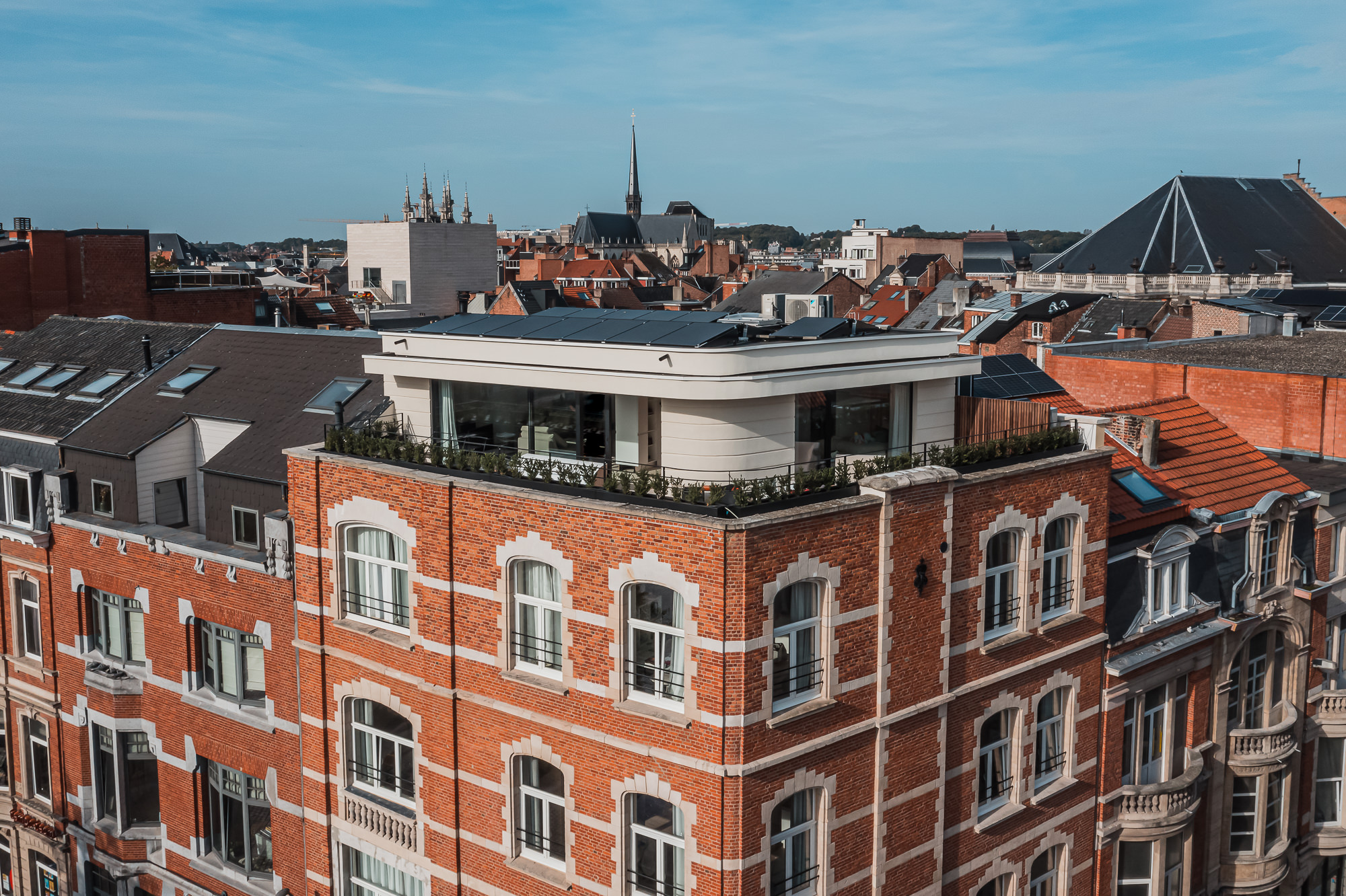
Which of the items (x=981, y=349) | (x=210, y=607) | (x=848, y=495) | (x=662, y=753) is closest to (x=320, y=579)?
(x=210, y=607)

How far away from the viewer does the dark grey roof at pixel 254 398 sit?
78.6ft

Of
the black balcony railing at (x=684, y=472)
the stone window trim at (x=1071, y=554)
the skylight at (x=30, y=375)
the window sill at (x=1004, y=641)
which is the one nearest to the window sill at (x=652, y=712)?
the black balcony railing at (x=684, y=472)

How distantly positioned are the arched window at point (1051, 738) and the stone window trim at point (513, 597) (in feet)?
28.9

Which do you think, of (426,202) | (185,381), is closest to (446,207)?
(426,202)

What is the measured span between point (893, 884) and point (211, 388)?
18.7 meters

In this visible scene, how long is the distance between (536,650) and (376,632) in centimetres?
353

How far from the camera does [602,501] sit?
1620 centimetres

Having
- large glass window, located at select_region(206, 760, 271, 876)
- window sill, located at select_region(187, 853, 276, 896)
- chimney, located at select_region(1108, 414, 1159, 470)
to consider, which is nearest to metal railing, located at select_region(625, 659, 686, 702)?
large glass window, located at select_region(206, 760, 271, 876)

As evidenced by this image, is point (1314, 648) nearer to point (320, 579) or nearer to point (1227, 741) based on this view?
point (1227, 741)

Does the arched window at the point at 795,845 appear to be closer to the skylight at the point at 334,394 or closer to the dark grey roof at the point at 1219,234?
the skylight at the point at 334,394

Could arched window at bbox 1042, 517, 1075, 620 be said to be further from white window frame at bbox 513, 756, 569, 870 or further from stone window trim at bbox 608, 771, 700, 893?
white window frame at bbox 513, 756, 569, 870

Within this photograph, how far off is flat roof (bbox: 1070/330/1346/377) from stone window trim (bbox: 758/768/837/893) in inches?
825

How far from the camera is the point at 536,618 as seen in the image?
17.3 m

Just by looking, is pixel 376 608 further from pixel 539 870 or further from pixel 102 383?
pixel 102 383
